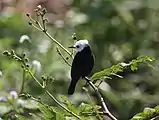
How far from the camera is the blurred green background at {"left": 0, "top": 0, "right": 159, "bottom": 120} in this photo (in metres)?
3.41

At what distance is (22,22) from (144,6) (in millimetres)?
804

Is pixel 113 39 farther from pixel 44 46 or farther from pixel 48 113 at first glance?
pixel 48 113

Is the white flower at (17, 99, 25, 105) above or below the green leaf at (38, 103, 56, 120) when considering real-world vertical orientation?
above

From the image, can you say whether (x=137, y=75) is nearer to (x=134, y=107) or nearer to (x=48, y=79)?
(x=134, y=107)

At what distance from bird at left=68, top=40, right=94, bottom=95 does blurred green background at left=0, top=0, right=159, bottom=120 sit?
67.0 inches

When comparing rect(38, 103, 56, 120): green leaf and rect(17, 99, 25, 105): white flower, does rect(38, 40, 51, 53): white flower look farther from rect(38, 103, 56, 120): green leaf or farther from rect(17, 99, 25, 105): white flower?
rect(38, 103, 56, 120): green leaf

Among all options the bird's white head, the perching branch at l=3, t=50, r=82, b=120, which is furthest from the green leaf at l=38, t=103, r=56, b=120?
the bird's white head

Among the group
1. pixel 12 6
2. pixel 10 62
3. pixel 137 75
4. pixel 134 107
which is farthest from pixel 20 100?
pixel 12 6

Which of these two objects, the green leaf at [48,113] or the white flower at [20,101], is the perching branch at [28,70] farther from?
the white flower at [20,101]

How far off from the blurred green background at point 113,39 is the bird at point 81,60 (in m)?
1.70

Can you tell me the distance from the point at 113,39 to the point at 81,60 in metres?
2.31

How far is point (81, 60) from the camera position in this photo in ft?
4.73

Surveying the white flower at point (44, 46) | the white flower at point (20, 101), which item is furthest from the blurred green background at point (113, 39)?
the white flower at point (20, 101)

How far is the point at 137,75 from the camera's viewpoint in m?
3.75
